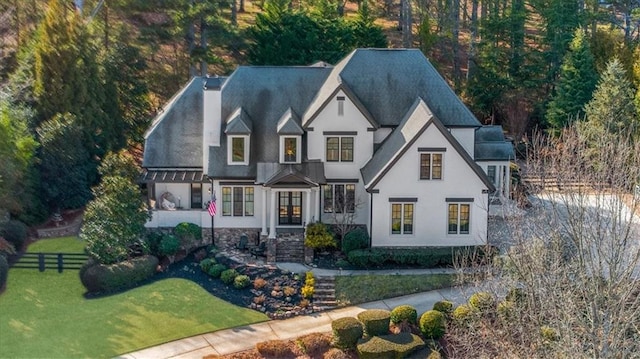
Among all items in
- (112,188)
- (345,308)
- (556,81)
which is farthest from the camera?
(556,81)

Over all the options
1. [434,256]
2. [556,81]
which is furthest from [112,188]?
[556,81]

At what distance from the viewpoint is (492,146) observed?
42531mm

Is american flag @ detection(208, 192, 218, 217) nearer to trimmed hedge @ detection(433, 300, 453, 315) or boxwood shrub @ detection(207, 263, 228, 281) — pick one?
boxwood shrub @ detection(207, 263, 228, 281)

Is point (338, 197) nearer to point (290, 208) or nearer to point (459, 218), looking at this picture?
point (290, 208)

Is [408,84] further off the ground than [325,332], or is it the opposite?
[408,84]

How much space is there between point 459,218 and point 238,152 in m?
11.7

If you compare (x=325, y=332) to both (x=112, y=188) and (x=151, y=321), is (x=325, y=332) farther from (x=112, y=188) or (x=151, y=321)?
(x=112, y=188)

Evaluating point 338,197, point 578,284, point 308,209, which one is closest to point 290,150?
point 308,209

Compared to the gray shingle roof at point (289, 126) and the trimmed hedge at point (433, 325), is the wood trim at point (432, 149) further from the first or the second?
the trimmed hedge at point (433, 325)

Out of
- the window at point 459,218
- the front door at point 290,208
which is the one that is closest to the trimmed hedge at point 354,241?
the front door at point 290,208

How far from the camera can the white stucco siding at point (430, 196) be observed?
35.8 m

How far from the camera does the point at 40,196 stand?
132 ft

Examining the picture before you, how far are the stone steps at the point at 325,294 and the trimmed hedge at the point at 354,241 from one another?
248cm

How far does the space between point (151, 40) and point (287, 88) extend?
1688cm
